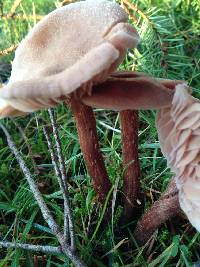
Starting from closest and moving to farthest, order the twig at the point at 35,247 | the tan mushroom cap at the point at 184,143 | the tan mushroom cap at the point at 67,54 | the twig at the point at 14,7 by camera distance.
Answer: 1. the tan mushroom cap at the point at 67,54
2. the tan mushroom cap at the point at 184,143
3. the twig at the point at 35,247
4. the twig at the point at 14,7

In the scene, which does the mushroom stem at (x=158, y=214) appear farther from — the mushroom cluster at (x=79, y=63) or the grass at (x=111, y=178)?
the mushroom cluster at (x=79, y=63)

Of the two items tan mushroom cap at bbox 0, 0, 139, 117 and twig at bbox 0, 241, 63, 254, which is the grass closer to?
twig at bbox 0, 241, 63, 254

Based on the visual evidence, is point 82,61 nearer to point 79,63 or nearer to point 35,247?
point 79,63

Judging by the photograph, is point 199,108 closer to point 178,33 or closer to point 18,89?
point 18,89

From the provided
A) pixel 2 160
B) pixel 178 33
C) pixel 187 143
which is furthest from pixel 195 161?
pixel 178 33

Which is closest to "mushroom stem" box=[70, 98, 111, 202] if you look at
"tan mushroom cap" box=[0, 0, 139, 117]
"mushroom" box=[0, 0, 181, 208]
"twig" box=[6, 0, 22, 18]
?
"mushroom" box=[0, 0, 181, 208]

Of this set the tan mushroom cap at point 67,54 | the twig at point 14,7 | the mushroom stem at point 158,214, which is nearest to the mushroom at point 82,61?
the tan mushroom cap at point 67,54
